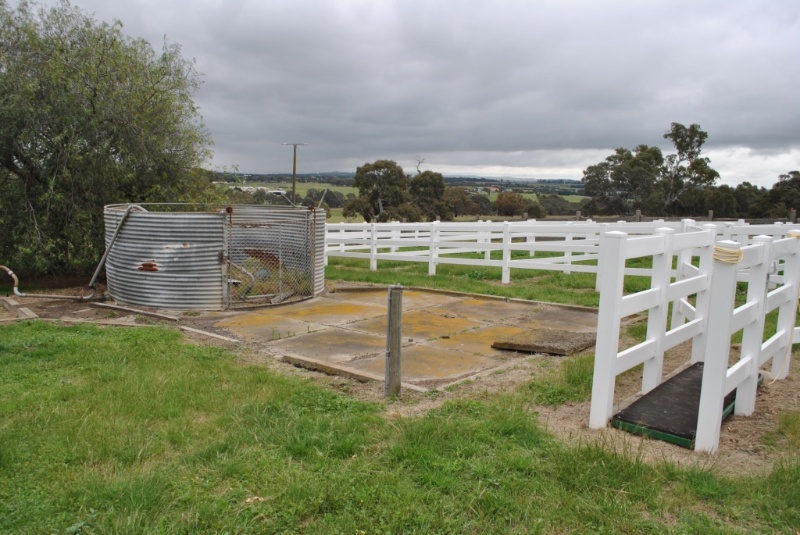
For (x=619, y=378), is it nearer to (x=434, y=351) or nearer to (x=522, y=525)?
(x=434, y=351)

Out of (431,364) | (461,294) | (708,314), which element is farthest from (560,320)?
(708,314)

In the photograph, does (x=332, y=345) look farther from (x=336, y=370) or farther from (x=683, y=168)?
(x=683, y=168)

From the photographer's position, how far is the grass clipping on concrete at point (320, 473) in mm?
3068

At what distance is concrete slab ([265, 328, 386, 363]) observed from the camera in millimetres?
6840

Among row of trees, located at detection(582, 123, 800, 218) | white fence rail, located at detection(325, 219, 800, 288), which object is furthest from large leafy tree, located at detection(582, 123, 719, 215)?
white fence rail, located at detection(325, 219, 800, 288)

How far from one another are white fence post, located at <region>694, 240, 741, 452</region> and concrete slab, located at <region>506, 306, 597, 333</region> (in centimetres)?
422

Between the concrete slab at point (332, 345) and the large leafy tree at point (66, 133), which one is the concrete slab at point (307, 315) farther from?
the large leafy tree at point (66, 133)

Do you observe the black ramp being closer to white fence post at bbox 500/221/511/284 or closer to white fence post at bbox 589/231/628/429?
white fence post at bbox 589/231/628/429

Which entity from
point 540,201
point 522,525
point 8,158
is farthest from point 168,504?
point 540,201

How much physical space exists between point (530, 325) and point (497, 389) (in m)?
3.23

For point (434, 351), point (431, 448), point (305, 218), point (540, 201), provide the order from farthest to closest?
point (540, 201) → point (305, 218) → point (434, 351) → point (431, 448)

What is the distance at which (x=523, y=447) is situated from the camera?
400 cm

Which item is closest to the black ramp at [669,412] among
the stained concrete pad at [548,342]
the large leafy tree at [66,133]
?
the stained concrete pad at [548,342]

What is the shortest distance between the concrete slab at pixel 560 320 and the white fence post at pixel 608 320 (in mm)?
3899
